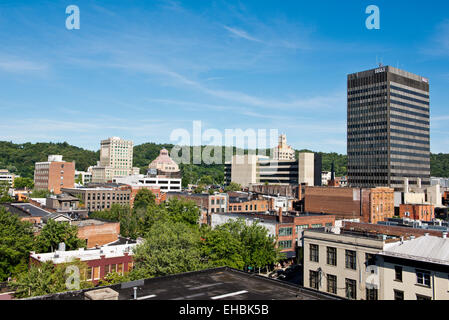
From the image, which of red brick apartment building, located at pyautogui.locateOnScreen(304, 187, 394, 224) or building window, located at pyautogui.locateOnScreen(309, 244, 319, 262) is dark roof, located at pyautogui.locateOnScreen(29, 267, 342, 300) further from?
red brick apartment building, located at pyautogui.locateOnScreen(304, 187, 394, 224)

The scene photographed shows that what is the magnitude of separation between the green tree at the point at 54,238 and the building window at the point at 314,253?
26823 mm

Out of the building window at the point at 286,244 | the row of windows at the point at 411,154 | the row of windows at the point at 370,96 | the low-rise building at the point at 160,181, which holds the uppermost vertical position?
the row of windows at the point at 370,96

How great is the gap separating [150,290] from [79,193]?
95036mm

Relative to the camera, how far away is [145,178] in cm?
15438

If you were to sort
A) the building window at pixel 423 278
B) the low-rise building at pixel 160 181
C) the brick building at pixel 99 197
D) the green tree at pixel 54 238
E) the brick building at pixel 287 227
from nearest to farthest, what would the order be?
the building window at pixel 423 278
the green tree at pixel 54 238
the brick building at pixel 287 227
the brick building at pixel 99 197
the low-rise building at pixel 160 181

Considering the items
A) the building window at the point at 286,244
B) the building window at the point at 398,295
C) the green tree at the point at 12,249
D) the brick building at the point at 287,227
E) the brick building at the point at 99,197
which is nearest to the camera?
the building window at the point at 398,295

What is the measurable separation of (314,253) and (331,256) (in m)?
2.11

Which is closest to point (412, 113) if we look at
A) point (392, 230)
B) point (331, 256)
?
point (392, 230)

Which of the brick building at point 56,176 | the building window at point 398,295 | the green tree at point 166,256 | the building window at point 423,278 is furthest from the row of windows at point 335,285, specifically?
the brick building at point 56,176

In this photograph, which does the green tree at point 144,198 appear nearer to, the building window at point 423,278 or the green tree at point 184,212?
the green tree at point 184,212

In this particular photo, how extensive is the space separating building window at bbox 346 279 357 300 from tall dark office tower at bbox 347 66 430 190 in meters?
115

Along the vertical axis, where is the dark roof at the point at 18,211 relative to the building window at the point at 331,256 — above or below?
above

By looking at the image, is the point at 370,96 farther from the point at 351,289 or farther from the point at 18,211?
the point at 18,211

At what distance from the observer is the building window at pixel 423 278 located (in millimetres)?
27500
